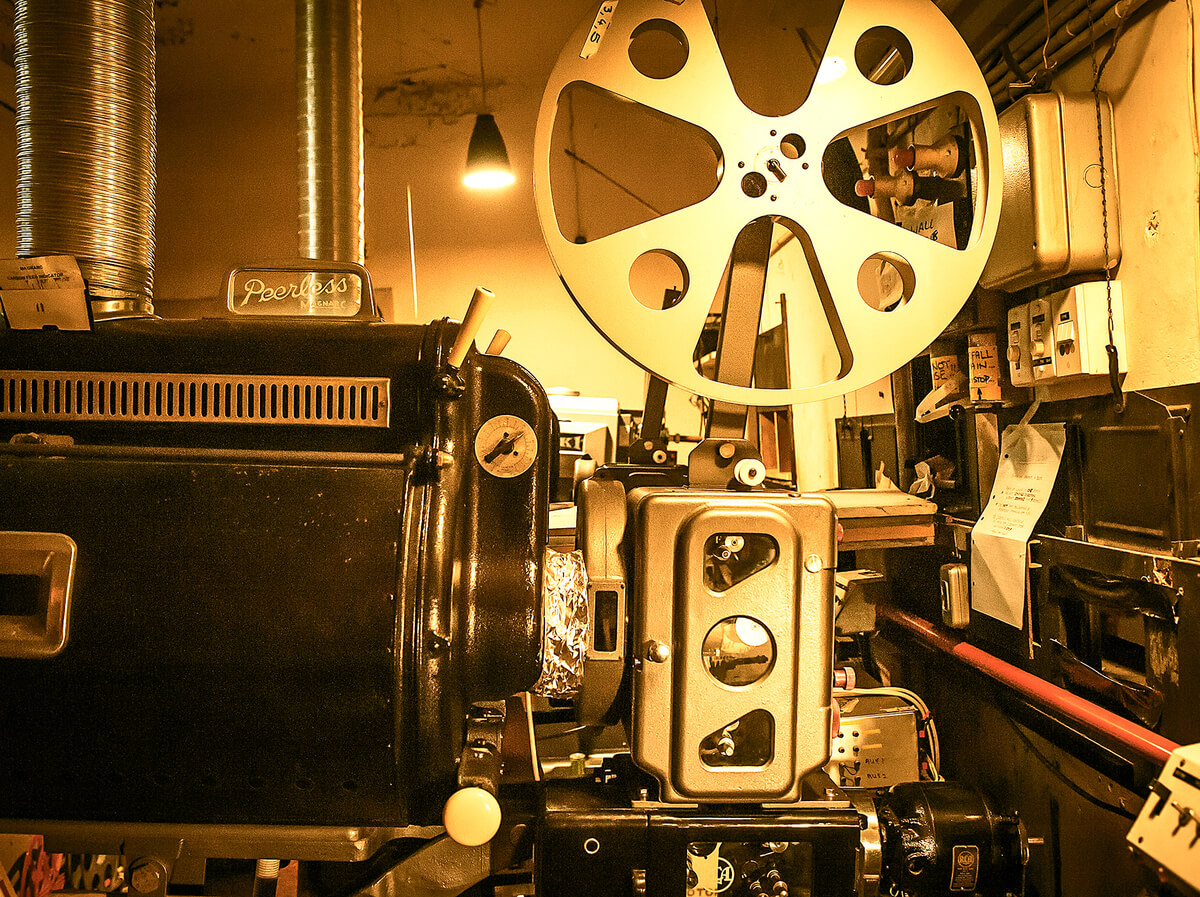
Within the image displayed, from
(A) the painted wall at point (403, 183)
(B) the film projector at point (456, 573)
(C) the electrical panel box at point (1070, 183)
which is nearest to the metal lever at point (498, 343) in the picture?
(B) the film projector at point (456, 573)

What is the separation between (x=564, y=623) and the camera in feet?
2.79

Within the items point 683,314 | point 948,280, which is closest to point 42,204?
point 683,314

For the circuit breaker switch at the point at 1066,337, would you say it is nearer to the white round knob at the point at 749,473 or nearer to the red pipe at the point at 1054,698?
the red pipe at the point at 1054,698

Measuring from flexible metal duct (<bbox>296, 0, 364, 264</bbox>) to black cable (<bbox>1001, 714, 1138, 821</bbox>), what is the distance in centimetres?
214

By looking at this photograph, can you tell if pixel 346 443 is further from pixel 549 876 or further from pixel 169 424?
pixel 549 876

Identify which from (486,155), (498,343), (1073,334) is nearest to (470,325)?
(498,343)

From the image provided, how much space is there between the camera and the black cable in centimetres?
130

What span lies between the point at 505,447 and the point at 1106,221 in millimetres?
1274

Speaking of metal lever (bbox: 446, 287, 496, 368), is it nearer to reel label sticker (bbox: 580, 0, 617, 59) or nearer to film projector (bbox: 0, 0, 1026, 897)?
film projector (bbox: 0, 0, 1026, 897)

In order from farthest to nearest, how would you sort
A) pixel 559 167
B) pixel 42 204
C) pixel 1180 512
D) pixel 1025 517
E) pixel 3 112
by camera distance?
pixel 559 167
pixel 3 112
pixel 1025 517
pixel 42 204
pixel 1180 512

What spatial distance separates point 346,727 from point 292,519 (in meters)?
0.21

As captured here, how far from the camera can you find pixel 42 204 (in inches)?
51.4

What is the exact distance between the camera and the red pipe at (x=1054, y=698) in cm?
115

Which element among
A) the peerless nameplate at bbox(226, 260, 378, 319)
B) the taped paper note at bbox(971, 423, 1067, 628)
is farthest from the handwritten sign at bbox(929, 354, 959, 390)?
the peerless nameplate at bbox(226, 260, 378, 319)
